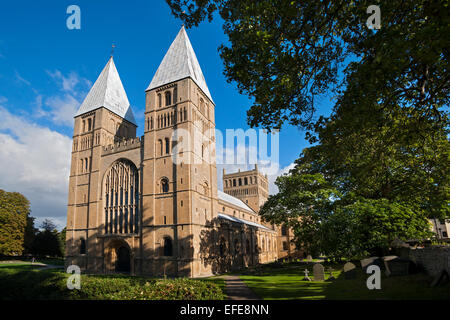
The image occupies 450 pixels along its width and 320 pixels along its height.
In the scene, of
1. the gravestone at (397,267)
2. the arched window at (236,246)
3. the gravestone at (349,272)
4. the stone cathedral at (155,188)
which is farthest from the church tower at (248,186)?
the gravestone at (397,267)

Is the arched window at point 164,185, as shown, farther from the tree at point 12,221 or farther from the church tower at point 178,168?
the tree at point 12,221

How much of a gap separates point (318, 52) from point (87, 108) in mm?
37101

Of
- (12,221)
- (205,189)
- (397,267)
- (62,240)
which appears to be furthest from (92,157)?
(397,267)

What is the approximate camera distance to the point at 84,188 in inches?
1378

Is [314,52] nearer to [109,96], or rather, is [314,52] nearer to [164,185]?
[164,185]

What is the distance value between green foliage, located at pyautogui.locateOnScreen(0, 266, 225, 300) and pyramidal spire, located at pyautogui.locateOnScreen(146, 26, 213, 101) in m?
24.4

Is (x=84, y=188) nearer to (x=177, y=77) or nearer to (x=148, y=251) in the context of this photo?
(x=148, y=251)

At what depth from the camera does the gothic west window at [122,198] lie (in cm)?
3045

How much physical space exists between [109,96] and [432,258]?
3937cm

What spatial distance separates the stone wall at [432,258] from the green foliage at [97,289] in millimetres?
9178

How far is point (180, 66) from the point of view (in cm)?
3309

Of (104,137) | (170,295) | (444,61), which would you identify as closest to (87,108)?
(104,137)

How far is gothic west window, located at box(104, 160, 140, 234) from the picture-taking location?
30453mm

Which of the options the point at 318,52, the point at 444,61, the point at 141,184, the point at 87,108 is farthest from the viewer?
the point at 87,108
